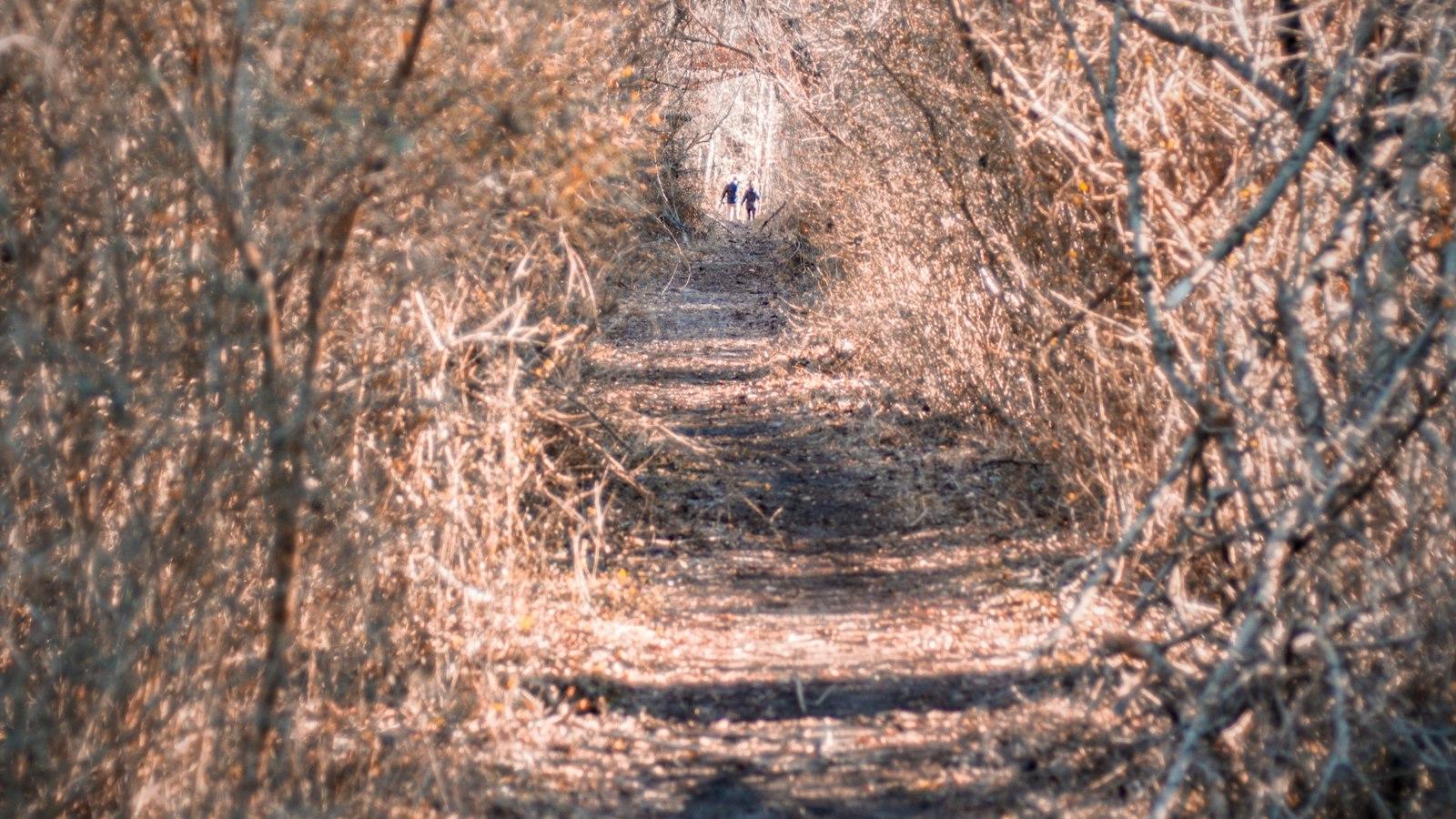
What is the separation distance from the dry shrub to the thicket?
2.42 meters

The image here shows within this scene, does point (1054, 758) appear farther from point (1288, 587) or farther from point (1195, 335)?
point (1195, 335)

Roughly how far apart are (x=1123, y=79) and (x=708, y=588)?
10.8 feet

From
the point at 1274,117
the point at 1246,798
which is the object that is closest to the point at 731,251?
the point at 1274,117

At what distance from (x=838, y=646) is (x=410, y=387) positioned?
7.43 feet

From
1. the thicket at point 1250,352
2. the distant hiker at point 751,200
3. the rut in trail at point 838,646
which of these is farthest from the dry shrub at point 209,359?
the distant hiker at point 751,200

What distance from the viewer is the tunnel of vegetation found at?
13.5ft

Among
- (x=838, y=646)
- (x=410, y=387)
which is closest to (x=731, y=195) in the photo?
(x=838, y=646)

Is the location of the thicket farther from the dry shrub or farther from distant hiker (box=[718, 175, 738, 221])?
distant hiker (box=[718, 175, 738, 221])

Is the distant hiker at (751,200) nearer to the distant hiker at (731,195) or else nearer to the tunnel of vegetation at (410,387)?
the distant hiker at (731,195)

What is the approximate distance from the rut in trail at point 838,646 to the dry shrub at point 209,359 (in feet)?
2.80

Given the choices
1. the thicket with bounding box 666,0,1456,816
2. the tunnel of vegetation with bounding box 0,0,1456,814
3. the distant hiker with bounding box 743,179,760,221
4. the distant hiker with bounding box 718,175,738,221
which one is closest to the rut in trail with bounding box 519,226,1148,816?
the thicket with bounding box 666,0,1456,816

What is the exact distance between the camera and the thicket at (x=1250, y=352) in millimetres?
4203

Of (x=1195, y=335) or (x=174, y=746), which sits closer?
(x=174, y=746)

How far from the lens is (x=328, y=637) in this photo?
5.22 metres
